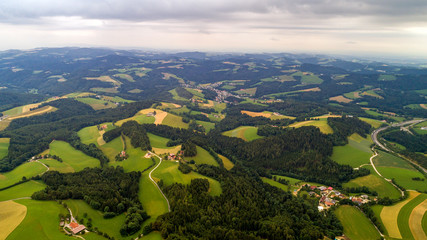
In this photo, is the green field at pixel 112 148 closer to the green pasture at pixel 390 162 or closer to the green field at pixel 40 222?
the green field at pixel 40 222

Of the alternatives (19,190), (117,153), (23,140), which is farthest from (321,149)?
(23,140)

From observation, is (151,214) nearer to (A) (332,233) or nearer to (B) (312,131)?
(A) (332,233)

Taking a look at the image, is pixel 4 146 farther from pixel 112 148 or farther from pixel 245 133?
pixel 245 133

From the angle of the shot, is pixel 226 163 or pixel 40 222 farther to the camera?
pixel 226 163

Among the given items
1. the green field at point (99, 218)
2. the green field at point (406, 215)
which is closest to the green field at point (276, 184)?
the green field at point (406, 215)

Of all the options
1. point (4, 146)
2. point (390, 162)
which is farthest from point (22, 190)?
point (390, 162)

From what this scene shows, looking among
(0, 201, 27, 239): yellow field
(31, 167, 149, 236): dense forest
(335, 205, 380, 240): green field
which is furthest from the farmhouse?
(335, 205, 380, 240): green field
